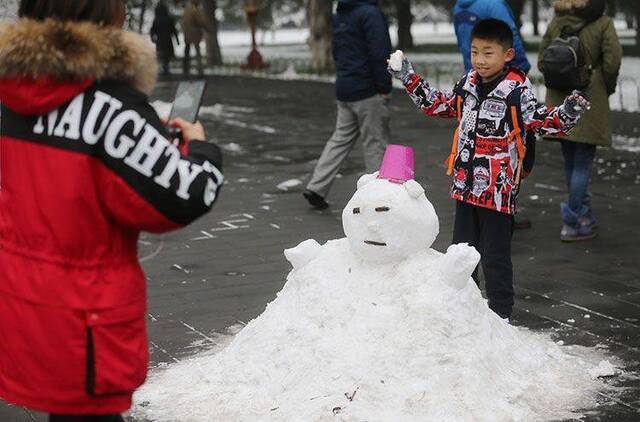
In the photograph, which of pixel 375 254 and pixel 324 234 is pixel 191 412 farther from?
pixel 324 234

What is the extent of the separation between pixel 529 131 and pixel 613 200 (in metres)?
4.21

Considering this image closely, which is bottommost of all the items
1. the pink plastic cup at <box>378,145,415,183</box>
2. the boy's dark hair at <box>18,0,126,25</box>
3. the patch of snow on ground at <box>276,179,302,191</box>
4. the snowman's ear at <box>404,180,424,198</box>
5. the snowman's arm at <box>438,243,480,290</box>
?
the patch of snow on ground at <box>276,179,302,191</box>

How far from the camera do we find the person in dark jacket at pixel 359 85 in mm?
9375

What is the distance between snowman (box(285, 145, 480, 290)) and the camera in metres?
4.95

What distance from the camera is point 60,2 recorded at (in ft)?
10.5

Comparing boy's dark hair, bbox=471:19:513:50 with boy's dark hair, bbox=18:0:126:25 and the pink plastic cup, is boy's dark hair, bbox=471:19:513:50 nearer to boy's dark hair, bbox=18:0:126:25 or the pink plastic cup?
the pink plastic cup

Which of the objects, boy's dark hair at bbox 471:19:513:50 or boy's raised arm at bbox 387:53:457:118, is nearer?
boy's dark hair at bbox 471:19:513:50

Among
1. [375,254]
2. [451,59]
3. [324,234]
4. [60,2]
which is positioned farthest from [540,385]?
[451,59]

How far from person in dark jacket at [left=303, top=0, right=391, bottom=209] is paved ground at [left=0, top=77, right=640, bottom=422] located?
1.41 feet

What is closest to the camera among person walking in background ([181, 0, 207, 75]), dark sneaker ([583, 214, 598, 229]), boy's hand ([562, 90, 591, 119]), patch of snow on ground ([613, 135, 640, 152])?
boy's hand ([562, 90, 591, 119])

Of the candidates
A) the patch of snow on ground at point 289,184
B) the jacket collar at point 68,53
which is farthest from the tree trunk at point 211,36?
the jacket collar at point 68,53

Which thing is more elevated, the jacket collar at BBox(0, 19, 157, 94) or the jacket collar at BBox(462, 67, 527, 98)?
the jacket collar at BBox(0, 19, 157, 94)

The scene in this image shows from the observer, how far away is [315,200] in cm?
974

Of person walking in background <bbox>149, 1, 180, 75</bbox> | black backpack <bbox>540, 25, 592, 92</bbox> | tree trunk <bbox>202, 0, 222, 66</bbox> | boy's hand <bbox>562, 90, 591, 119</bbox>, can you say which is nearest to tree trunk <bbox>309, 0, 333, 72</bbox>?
person walking in background <bbox>149, 1, 180, 75</bbox>
